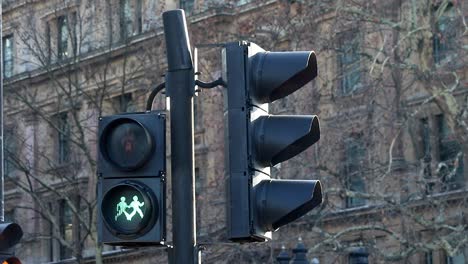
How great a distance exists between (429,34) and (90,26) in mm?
13803

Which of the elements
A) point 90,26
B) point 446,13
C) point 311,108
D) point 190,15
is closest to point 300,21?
point 311,108

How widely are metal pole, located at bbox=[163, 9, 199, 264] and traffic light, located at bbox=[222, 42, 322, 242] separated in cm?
20

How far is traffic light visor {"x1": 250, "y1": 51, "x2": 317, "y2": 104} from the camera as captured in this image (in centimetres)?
698

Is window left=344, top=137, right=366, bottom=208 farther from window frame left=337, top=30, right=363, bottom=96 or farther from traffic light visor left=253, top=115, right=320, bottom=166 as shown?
traffic light visor left=253, top=115, right=320, bottom=166

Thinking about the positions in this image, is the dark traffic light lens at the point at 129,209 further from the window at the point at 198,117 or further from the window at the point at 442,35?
the window at the point at 198,117

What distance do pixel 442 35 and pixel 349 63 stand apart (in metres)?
2.79

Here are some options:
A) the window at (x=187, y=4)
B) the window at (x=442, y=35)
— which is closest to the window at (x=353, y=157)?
the window at (x=442, y=35)

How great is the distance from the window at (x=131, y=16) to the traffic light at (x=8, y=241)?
31.8m

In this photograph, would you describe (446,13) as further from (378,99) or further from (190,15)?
(190,15)

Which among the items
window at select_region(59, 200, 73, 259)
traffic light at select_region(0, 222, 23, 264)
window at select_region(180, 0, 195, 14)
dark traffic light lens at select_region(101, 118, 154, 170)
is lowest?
traffic light at select_region(0, 222, 23, 264)

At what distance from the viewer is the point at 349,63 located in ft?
98.0

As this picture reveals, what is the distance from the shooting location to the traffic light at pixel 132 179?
22.3 feet

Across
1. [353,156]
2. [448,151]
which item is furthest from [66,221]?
[353,156]

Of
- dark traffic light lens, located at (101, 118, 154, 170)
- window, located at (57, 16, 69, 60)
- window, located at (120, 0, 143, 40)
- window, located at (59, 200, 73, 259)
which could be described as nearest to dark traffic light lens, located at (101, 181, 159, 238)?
dark traffic light lens, located at (101, 118, 154, 170)
